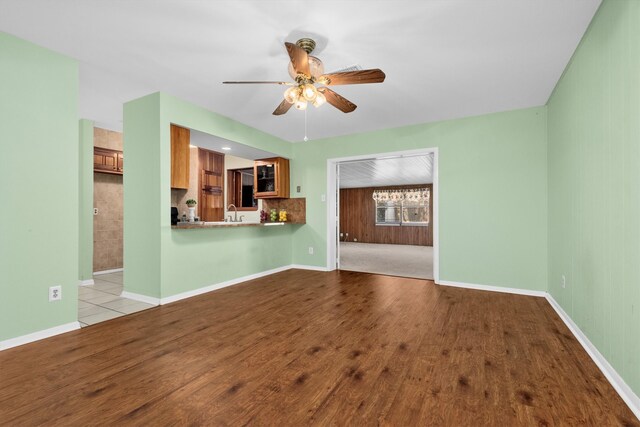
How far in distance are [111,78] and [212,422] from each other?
3.33 meters

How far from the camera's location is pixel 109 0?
1920 millimetres

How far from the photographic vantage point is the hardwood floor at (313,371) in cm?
149

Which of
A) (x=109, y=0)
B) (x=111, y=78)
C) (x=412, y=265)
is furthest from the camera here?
(x=412, y=265)

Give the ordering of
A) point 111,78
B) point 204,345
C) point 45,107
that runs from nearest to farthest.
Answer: point 204,345 < point 45,107 < point 111,78

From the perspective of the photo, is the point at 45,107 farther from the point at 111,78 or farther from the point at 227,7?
the point at 227,7

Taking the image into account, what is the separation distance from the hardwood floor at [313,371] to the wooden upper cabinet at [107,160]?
10.4 ft

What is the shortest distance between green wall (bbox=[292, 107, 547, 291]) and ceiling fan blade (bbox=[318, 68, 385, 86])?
2.37 metres

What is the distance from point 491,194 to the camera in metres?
3.94

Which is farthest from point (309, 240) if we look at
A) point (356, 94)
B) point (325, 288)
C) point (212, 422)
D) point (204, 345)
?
point (212, 422)

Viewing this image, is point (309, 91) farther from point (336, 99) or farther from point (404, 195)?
point (404, 195)

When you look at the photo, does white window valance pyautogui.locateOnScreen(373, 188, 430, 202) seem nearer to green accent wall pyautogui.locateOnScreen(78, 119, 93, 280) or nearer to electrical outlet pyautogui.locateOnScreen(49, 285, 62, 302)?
green accent wall pyautogui.locateOnScreen(78, 119, 93, 280)

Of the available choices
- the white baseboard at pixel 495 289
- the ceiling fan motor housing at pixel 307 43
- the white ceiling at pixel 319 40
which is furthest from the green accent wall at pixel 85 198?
the white baseboard at pixel 495 289

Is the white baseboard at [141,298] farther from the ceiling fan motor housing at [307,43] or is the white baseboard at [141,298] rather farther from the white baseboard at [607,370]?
the white baseboard at [607,370]

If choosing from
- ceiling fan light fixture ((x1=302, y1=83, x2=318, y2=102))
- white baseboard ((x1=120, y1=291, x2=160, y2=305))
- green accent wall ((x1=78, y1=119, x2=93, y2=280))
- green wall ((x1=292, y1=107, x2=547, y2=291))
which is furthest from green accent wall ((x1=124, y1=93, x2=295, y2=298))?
green wall ((x1=292, y1=107, x2=547, y2=291))
